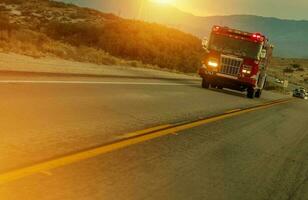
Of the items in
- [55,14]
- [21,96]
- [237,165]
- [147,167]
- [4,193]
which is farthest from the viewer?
[55,14]

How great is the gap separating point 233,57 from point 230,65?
0.51 m

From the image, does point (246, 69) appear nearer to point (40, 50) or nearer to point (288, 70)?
point (40, 50)

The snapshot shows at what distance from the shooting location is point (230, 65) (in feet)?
99.3

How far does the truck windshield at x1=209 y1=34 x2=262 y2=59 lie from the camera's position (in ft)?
97.9

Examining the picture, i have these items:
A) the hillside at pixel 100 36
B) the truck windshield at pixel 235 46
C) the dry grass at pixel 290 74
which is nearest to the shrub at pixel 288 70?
the dry grass at pixel 290 74

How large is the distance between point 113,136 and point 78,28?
46.9 metres

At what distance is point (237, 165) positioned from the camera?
9141mm

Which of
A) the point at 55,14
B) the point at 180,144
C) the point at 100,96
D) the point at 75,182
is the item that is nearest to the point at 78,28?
the point at 55,14

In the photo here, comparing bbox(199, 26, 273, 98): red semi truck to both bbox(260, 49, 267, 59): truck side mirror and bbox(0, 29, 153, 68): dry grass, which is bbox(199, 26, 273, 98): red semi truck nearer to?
bbox(260, 49, 267, 59): truck side mirror

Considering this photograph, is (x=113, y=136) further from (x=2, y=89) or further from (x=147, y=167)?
(x=2, y=89)

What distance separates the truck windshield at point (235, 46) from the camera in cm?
2983

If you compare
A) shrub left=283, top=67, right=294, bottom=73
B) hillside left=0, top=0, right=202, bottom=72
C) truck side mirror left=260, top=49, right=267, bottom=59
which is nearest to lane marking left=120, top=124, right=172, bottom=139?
truck side mirror left=260, top=49, right=267, bottom=59

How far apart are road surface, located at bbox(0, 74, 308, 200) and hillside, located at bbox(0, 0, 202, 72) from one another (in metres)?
20.4

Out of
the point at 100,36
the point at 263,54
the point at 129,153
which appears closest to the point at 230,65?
the point at 263,54
